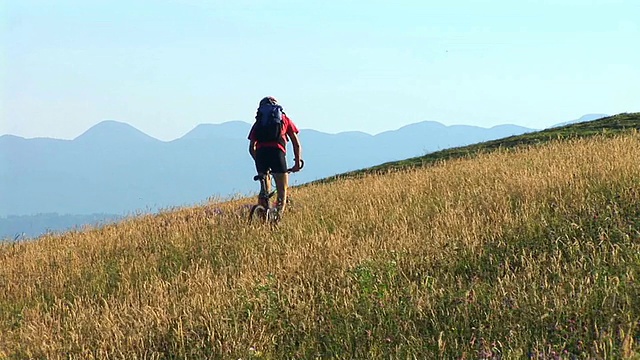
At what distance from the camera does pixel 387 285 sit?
454 centimetres

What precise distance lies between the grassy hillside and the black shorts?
37.8 inches

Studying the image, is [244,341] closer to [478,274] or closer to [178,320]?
[178,320]

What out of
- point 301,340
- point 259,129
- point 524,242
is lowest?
point 301,340

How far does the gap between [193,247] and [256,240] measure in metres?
1.11

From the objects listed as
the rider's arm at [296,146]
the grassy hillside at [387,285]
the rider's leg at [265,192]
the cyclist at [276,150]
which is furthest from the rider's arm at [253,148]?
the grassy hillside at [387,285]

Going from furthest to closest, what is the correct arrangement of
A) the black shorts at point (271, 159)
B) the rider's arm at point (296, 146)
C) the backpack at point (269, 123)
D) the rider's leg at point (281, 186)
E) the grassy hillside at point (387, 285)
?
1. the rider's leg at point (281, 186)
2. the black shorts at point (271, 159)
3. the rider's arm at point (296, 146)
4. the backpack at point (269, 123)
5. the grassy hillside at point (387, 285)

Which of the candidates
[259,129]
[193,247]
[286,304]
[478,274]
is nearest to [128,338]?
[286,304]

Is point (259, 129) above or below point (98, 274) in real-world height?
above

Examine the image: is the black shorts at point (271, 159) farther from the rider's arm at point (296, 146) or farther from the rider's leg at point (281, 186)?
the rider's arm at point (296, 146)

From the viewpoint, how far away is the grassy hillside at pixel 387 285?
3404 millimetres

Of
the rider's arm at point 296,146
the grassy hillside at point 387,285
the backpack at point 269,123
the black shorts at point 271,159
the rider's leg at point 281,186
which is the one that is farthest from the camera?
the rider's leg at point 281,186

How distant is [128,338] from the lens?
4.29 meters

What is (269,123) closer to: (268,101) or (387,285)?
(268,101)

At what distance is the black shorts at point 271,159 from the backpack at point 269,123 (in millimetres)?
186
